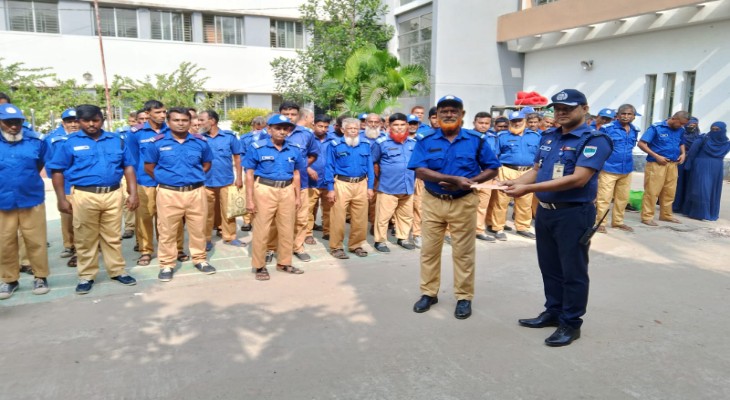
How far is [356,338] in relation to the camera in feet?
13.1

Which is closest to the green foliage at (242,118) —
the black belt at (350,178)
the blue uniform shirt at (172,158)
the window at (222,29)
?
the window at (222,29)

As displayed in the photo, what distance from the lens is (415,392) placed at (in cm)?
318

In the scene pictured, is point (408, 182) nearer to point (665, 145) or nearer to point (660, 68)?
point (665, 145)

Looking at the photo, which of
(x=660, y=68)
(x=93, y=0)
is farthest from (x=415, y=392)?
(x=93, y=0)

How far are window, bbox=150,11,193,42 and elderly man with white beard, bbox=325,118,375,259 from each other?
18.6m

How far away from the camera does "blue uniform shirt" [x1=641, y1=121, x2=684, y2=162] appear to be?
834cm

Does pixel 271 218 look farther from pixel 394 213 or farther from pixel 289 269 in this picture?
pixel 394 213

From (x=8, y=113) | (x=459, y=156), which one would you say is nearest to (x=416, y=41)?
(x=459, y=156)

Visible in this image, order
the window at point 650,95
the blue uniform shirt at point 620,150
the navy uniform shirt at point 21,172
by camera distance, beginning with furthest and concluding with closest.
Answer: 1. the window at point 650,95
2. the blue uniform shirt at point 620,150
3. the navy uniform shirt at point 21,172

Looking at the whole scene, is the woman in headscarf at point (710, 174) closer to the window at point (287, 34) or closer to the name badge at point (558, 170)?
the name badge at point (558, 170)

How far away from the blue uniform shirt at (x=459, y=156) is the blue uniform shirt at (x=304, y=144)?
1913mm

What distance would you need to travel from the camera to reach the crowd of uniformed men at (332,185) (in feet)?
12.7

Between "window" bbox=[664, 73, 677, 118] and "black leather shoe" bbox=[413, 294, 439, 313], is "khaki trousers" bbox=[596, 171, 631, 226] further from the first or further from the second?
"window" bbox=[664, 73, 677, 118]

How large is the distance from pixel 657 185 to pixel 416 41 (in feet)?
45.5
